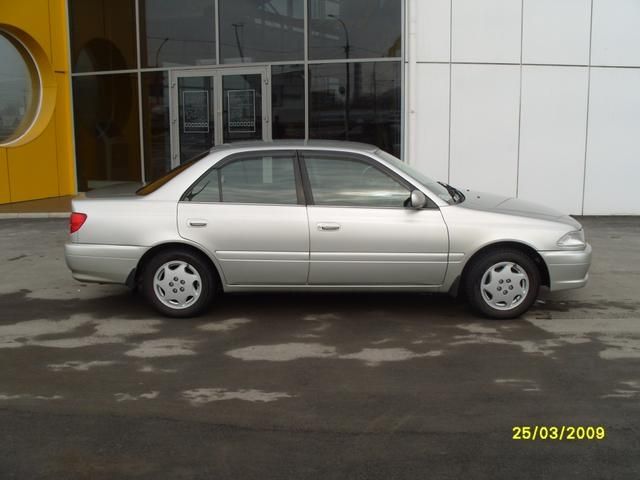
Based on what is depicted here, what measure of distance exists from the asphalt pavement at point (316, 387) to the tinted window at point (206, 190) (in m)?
1.10

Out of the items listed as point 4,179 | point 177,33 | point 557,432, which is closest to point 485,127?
point 177,33

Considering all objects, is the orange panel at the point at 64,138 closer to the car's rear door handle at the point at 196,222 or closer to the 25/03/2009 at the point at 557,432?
the car's rear door handle at the point at 196,222

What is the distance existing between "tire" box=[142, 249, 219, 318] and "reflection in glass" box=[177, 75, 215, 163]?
8163 mm

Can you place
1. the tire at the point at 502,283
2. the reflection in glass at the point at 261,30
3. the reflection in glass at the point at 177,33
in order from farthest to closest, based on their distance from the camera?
the reflection in glass at the point at 177,33 → the reflection in glass at the point at 261,30 → the tire at the point at 502,283

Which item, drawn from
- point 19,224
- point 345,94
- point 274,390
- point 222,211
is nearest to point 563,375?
point 274,390

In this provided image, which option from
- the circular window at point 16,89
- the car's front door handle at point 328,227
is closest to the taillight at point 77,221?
the car's front door handle at point 328,227

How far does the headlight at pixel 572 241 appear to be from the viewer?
19.8 ft

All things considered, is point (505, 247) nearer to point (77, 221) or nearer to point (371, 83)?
point (77, 221)

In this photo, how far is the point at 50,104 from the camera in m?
14.6

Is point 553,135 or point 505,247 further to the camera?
point 553,135

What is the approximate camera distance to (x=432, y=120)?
1251cm

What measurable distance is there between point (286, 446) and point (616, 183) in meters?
11.0

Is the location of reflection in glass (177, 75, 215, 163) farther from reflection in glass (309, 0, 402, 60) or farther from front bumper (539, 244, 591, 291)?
front bumper (539, 244, 591, 291)

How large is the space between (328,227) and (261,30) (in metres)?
8.64
